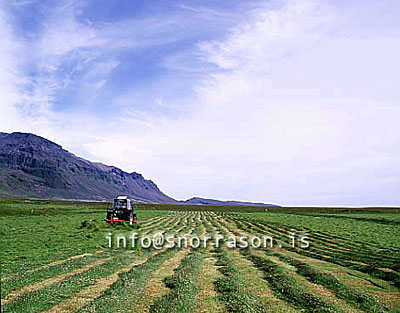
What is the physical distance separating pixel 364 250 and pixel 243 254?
9.35m

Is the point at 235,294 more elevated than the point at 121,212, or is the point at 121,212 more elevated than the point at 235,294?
Result: the point at 121,212

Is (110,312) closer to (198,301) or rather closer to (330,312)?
(198,301)

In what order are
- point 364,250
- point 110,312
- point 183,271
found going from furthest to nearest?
point 364,250 → point 183,271 → point 110,312

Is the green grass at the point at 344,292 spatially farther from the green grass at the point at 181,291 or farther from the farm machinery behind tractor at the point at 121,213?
the farm machinery behind tractor at the point at 121,213

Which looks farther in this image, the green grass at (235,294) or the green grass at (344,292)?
the green grass at (344,292)

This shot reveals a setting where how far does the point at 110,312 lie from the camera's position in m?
9.54

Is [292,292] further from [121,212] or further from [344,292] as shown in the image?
[121,212]

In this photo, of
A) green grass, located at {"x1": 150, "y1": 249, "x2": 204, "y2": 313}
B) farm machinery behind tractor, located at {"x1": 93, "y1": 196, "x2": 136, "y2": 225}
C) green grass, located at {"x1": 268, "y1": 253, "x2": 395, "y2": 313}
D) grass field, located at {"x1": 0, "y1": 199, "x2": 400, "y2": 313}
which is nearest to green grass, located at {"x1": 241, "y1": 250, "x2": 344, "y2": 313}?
grass field, located at {"x1": 0, "y1": 199, "x2": 400, "y2": 313}

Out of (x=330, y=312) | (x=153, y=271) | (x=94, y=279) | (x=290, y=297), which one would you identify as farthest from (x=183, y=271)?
(x=330, y=312)

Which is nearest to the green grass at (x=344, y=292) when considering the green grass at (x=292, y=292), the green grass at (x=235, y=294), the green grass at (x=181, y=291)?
the green grass at (x=292, y=292)

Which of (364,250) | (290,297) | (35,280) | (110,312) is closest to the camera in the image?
(110,312)

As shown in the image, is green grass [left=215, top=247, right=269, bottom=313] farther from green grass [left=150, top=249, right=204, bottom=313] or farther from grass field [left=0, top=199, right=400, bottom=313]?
green grass [left=150, top=249, right=204, bottom=313]

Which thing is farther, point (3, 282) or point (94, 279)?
point (94, 279)

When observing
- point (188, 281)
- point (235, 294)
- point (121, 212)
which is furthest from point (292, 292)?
Answer: point (121, 212)
